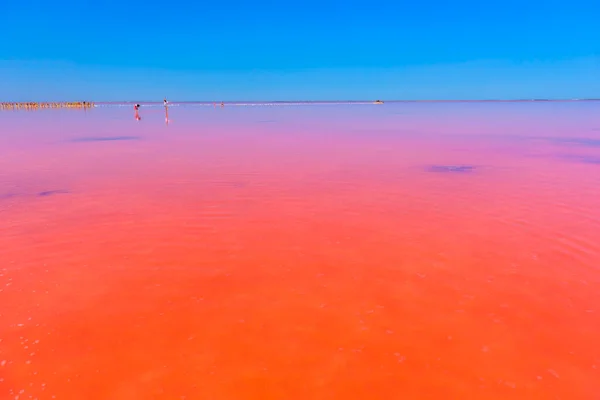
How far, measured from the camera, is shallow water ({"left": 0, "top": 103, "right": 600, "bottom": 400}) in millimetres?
3371

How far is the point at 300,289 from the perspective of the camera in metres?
4.77

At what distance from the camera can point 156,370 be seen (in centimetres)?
343

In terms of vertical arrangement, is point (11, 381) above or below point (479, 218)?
below

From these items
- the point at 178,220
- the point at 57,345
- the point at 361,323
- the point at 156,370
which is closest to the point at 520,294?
the point at 361,323

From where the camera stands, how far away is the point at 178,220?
712 centimetres

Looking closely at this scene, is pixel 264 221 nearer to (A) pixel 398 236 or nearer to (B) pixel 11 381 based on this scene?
(A) pixel 398 236

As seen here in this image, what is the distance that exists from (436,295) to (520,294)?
0.92 meters

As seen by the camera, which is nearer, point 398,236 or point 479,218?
point 398,236

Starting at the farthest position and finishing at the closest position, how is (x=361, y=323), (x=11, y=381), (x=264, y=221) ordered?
(x=264, y=221) < (x=361, y=323) < (x=11, y=381)

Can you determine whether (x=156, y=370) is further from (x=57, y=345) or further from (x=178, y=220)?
(x=178, y=220)

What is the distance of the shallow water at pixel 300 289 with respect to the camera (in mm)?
3371

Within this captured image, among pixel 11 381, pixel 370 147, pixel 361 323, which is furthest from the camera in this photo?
pixel 370 147

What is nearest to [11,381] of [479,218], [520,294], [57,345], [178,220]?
[57,345]

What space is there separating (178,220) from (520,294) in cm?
518
